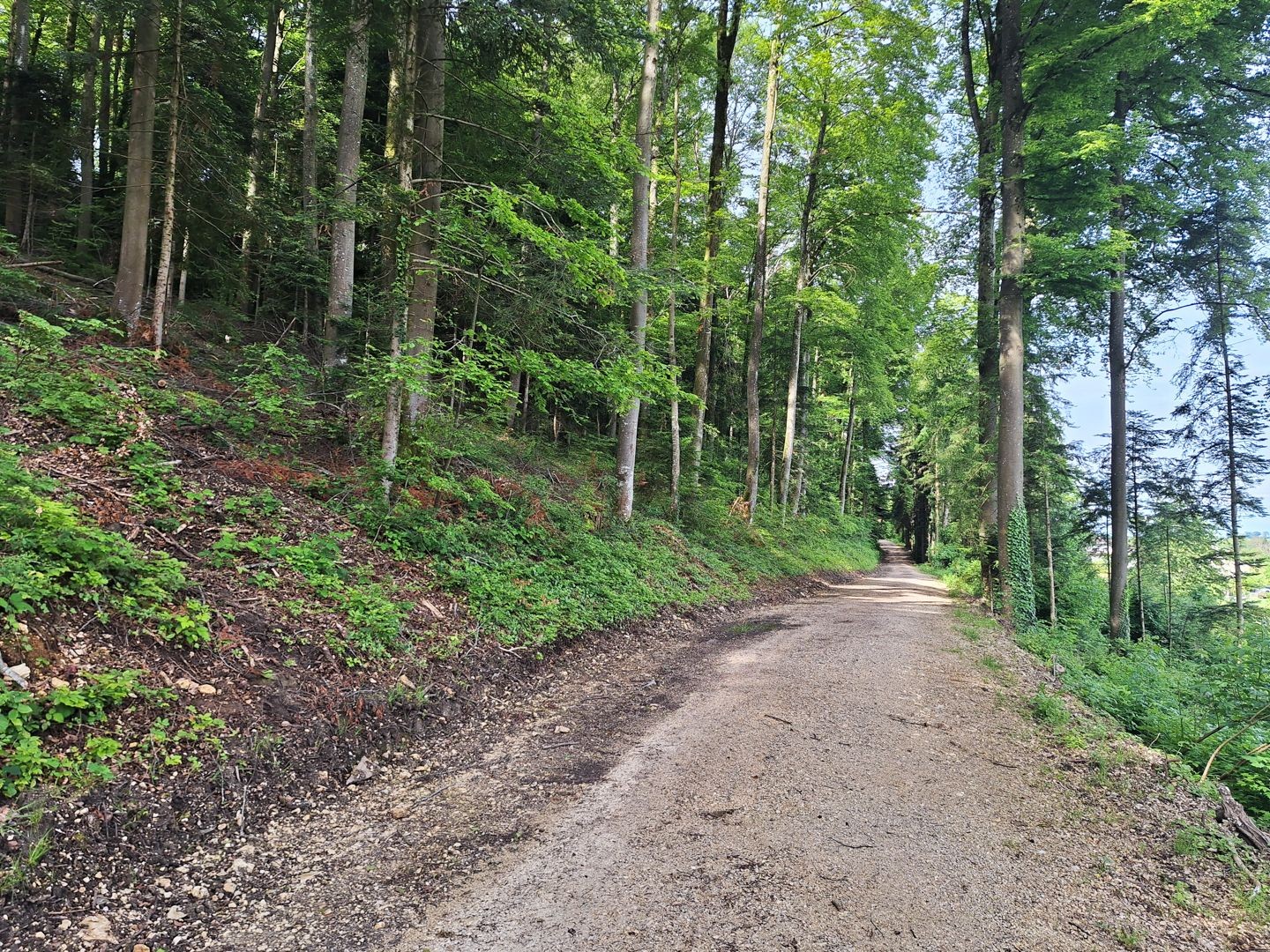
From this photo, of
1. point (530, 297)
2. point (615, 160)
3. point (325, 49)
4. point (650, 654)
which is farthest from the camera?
point (325, 49)

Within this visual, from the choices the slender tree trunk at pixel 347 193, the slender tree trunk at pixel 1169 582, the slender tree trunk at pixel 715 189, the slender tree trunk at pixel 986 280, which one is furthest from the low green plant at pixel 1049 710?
the slender tree trunk at pixel 1169 582

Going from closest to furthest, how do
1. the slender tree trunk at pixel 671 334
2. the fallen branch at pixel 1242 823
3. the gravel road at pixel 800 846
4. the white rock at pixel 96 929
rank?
1. the white rock at pixel 96 929
2. the gravel road at pixel 800 846
3. the fallen branch at pixel 1242 823
4. the slender tree trunk at pixel 671 334

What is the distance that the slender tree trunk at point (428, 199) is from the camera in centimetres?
698

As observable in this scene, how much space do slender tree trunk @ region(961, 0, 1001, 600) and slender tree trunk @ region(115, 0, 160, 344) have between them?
596 inches

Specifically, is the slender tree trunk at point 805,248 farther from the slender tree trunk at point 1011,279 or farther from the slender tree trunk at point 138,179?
the slender tree trunk at point 138,179

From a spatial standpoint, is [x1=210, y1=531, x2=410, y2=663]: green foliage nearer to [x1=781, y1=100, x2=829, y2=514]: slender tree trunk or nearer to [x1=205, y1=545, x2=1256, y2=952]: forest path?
[x1=205, y1=545, x2=1256, y2=952]: forest path

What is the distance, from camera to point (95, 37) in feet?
45.0

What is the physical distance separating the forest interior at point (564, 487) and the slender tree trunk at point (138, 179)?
0.08 metres

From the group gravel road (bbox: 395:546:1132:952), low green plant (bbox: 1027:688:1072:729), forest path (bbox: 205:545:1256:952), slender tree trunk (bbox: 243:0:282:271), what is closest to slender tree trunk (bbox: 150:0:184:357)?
slender tree trunk (bbox: 243:0:282:271)

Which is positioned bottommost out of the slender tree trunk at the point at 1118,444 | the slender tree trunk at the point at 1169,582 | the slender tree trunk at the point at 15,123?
the slender tree trunk at the point at 1169,582

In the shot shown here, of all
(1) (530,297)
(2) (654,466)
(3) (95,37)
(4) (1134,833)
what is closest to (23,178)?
(3) (95,37)

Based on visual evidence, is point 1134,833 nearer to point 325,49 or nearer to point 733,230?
point 325,49

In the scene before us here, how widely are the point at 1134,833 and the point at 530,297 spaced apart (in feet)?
25.7

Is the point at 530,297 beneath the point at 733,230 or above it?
beneath
